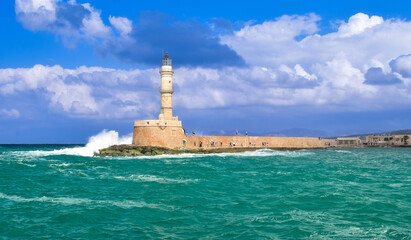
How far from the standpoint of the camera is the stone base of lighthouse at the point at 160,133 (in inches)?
1973

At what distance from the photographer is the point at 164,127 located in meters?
50.2

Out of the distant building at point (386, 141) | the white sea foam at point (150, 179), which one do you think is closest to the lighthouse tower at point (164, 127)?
the white sea foam at point (150, 179)

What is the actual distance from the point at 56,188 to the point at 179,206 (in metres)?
8.00

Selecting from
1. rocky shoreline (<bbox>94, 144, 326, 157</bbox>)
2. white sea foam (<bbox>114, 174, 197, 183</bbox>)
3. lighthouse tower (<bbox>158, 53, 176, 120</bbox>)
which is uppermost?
lighthouse tower (<bbox>158, 53, 176, 120</bbox>)

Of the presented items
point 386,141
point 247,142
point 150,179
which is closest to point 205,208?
point 150,179

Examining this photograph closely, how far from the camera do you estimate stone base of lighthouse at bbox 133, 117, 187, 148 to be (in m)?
50.1

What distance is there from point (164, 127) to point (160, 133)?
92cm

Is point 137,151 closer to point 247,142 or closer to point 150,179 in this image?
point 247,142

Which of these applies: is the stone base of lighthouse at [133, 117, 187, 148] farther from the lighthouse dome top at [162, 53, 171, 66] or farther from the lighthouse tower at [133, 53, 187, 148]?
the lighthouse dome top at [162, 53, 171, 66]

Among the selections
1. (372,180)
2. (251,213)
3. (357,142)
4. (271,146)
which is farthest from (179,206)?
(357,142)

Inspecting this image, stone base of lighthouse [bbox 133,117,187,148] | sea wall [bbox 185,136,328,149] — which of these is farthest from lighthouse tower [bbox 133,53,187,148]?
sea wall [bbox 185,136,328,149]

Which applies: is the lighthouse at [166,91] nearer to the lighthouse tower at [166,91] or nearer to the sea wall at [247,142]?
the lighthouse tower at [166,91]

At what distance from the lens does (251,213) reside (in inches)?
537

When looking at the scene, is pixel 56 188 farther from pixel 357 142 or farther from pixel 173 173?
pixel 357 142
